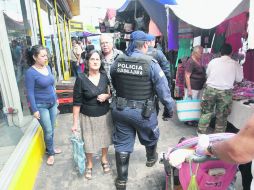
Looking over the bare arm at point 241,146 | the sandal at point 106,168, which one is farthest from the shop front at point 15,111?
the bare arm at point 241,146

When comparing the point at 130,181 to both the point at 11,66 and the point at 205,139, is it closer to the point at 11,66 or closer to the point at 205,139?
the point at 205,139

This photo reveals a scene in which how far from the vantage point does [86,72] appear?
280 cm

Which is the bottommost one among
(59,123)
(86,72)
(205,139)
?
(59,123)

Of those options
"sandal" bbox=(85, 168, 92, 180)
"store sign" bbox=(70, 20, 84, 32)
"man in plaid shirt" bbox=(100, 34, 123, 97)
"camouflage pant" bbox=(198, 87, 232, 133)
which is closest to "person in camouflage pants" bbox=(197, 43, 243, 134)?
"camouflage pant" bbox=(198, 87, 232, 133)

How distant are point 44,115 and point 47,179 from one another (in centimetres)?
82

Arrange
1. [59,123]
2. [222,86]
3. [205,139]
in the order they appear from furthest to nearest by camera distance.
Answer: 1. [59,123]
2. [222,86]
3. [205,139]

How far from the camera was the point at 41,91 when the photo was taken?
312 cm

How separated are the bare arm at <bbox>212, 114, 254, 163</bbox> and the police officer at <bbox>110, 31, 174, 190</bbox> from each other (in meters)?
1.41

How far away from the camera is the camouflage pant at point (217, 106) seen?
12.3 ft

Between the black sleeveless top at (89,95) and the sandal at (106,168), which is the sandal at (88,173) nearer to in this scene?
the sandal at (106,168)

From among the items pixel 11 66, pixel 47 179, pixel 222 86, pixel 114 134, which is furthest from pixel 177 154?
pixel 11 66

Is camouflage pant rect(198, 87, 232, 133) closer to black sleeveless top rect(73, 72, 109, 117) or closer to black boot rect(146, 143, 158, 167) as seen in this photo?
black boot rect(146, 143, 158, 167)

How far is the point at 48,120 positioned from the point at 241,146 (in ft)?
8.84

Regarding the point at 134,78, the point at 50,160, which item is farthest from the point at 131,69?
the point at 50,160
